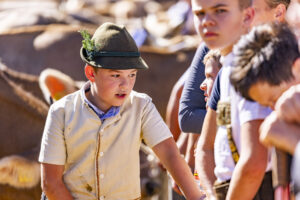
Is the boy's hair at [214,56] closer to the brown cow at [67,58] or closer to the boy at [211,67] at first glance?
the boy at [211,67]

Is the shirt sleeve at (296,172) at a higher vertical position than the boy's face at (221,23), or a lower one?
lower

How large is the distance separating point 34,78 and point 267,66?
3636 millimetres

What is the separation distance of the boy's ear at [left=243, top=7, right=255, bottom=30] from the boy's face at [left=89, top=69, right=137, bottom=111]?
760 mm

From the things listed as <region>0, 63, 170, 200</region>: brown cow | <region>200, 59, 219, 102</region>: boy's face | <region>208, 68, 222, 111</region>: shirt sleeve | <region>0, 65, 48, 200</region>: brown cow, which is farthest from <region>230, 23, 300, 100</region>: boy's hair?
<region>0, 65, 48, 200</region>: brown cow

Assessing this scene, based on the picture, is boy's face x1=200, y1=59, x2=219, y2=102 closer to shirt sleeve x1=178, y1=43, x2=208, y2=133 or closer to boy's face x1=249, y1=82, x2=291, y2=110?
shirt sleeve x1=178, y1=43, x2=208, y2=133

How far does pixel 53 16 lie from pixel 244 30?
3829 mm

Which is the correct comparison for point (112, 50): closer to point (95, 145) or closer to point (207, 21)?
point (95, 145)

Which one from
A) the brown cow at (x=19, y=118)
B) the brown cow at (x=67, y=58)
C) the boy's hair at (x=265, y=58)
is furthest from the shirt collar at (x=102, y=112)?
the brown cow at (x=67, y=58)

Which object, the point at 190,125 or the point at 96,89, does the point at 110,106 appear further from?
the point at 190,125

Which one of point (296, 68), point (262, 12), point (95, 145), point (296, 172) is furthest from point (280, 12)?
point (296, 172)

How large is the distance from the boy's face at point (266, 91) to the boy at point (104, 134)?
40.1 inches

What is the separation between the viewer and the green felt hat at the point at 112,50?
10.5 ft

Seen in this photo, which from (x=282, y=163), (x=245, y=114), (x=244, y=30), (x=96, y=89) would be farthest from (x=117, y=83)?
(x=282, y=163)

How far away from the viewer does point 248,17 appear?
8.76ft
